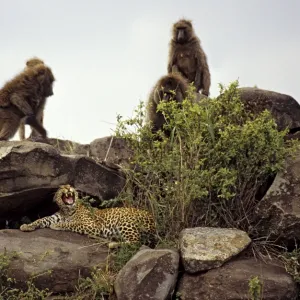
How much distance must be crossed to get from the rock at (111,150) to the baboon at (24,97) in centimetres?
98

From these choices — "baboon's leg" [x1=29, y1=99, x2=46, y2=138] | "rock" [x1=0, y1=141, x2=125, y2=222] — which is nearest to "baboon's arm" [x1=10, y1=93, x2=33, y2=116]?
"baboon's leg" [x1=29, y1=99, x2=46, y2=138]

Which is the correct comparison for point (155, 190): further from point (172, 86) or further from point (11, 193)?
point (172, 86)

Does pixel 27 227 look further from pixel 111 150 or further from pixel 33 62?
pixel 33 62

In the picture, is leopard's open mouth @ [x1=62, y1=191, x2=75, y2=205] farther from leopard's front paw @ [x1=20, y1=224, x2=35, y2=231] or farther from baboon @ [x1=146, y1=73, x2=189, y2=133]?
baboon @ [x1=146, y1=73, x2=189, y2=133]

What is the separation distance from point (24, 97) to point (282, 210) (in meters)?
5.40

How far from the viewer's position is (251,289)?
7.65 meters

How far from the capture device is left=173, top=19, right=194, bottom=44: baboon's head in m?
15.8

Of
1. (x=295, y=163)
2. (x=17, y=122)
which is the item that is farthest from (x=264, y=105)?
(x=17, y=122)

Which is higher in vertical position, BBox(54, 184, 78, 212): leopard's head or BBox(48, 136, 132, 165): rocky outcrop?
BBox(48, 136, 132, 165): rocky outcrop

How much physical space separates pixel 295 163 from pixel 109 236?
277 cm

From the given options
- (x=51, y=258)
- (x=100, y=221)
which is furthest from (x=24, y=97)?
(x=51, y=258)

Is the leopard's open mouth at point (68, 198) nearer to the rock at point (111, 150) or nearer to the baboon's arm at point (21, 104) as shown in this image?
the rock at point (111, 150)

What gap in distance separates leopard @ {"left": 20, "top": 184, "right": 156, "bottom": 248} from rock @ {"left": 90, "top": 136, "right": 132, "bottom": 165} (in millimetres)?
1856

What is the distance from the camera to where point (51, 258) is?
9.13m
